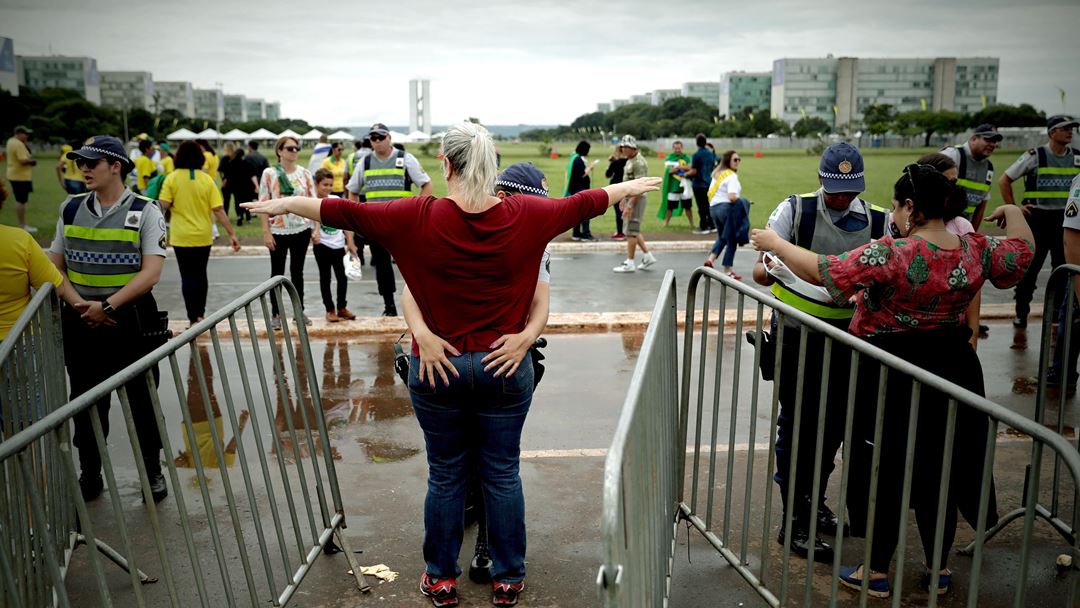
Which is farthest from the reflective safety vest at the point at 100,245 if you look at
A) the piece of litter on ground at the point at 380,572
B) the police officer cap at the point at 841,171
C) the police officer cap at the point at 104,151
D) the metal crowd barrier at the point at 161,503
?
the police officer cap at the point at 841,171

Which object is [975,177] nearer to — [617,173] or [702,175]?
[617,173]

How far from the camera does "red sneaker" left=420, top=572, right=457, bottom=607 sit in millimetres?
3627

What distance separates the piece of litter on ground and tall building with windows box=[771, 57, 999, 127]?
193 m

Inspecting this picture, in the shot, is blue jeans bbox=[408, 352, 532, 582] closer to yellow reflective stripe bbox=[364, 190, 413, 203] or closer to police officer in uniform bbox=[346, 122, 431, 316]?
police officer in uniform bbox=[346, 122, 431, 316]

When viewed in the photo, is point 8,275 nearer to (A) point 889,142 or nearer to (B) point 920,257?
(B) point 920,257

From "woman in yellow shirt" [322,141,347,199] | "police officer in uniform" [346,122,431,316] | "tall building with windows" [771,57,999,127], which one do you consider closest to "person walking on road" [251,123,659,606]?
"police officer in uniform" [346,122,431,316]

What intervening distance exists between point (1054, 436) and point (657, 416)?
123cm

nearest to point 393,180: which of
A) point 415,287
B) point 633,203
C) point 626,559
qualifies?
point 633,203

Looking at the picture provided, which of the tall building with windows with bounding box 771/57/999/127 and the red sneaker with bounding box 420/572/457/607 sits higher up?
the tall building with windows with bounding box 771/57/999/127

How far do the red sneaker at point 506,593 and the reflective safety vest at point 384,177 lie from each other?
5797 millimetres

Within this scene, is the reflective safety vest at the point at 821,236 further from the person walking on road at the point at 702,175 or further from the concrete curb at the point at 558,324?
the person walking on road at the point at 702,175

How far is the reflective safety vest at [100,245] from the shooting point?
192 inches

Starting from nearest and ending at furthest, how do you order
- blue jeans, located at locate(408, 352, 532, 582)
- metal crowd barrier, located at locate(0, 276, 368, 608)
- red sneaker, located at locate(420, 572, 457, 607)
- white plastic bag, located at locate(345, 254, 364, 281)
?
metal crowd barrier, located at locate(0, 276, 368, 608) → blue jeans, located at locate(408, 352, 532, 582) → red sneaker, located at locate(420, 572, 457, 607) → white plastic bag, located at locate(345, 254, 364, 281)

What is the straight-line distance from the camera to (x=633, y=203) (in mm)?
11641
